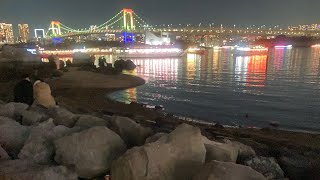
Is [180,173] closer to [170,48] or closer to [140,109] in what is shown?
[140,109]

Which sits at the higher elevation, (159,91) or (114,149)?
(114,149)

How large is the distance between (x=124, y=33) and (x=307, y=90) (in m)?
96.4

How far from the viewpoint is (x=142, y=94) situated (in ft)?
82.7

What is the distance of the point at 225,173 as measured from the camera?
4.00 m

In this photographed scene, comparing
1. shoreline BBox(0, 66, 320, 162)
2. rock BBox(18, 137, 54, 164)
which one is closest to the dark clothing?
shoreline BBox(0, 66, 320, 162)

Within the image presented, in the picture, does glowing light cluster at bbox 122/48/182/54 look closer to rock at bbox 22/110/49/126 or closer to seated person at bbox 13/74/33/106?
seated person at bbox 13/74/33/106

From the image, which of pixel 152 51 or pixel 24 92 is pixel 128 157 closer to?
pixel 24 92

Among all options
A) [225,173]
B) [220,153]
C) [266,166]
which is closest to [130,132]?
[220,153]

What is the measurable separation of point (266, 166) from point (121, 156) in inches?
97.6

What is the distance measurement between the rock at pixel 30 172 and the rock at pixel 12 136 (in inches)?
37.9

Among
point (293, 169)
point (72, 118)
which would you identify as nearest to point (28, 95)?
point (72, 118)

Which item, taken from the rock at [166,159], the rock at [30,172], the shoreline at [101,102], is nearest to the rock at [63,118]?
the rock at [30,172]

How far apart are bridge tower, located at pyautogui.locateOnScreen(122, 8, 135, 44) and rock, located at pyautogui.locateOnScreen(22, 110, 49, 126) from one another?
113474mm

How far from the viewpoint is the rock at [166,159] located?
14.8 feet
